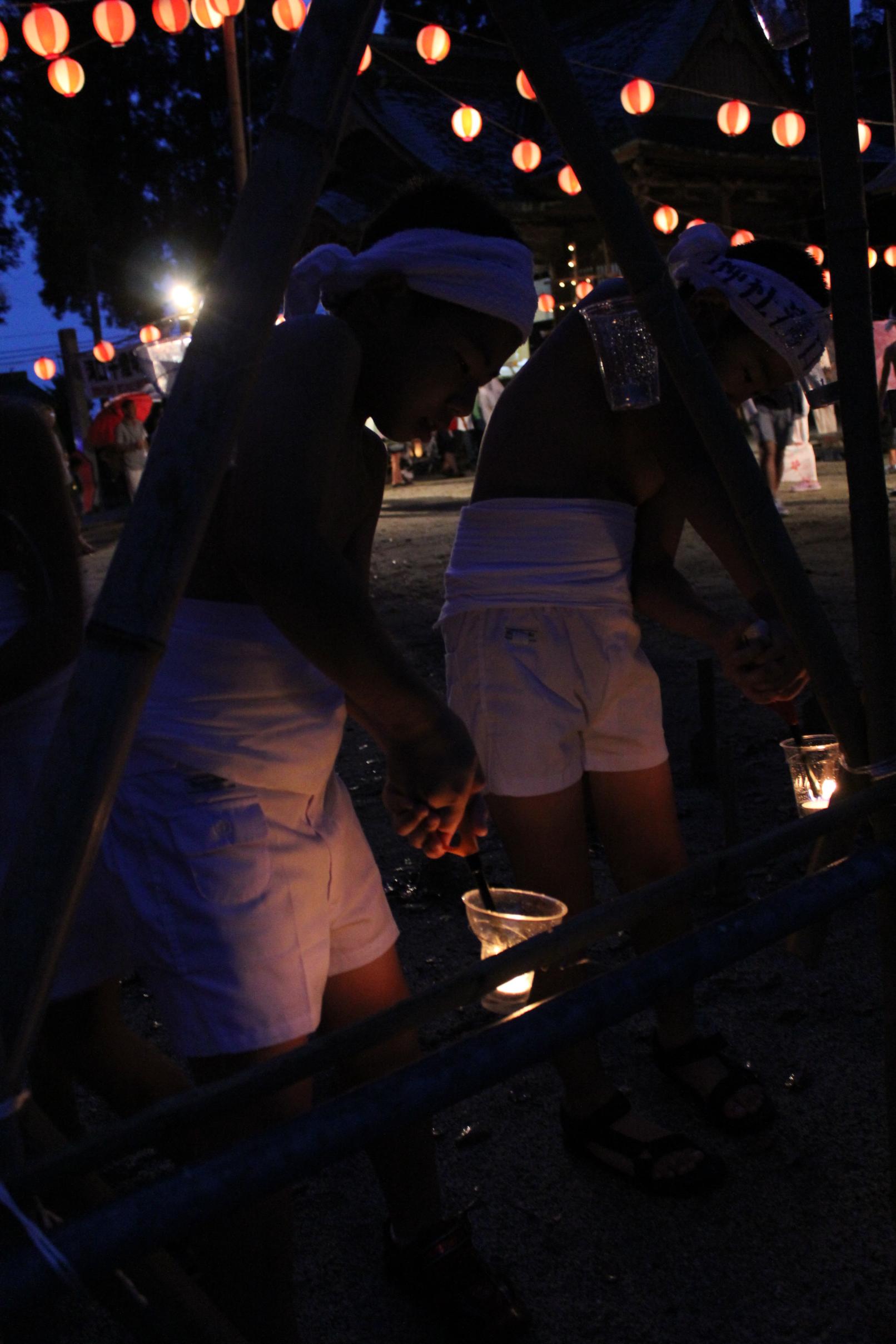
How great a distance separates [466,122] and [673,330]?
1576 cm

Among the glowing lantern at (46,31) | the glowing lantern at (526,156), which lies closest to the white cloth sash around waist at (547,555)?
the glowing lantern at (46,31)

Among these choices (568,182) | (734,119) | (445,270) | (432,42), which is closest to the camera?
(445,270)

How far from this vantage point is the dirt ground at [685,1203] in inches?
77.8

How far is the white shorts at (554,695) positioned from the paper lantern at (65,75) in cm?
1431

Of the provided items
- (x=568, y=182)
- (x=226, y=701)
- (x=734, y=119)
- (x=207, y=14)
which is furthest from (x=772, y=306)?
(x=734, y=119)

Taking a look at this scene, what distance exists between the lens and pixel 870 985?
299 cm

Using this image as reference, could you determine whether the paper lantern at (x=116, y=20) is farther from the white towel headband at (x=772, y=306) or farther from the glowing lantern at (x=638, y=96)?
the white towel headband at (x=772, y=306)

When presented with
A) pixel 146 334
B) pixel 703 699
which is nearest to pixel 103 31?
pixel 146 334

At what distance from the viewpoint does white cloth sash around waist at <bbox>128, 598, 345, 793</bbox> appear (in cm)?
168

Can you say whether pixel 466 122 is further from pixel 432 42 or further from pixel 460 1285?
pixel 460 1285

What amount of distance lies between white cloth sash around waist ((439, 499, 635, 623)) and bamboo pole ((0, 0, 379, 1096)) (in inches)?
51.3

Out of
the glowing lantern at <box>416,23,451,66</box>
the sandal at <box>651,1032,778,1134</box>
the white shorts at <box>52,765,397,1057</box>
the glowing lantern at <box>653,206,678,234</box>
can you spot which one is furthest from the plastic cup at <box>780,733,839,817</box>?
the glowing lantern at <box>653,206,678,234</box>

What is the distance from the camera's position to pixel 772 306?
7.32ft

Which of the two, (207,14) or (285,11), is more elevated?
(285,11)
